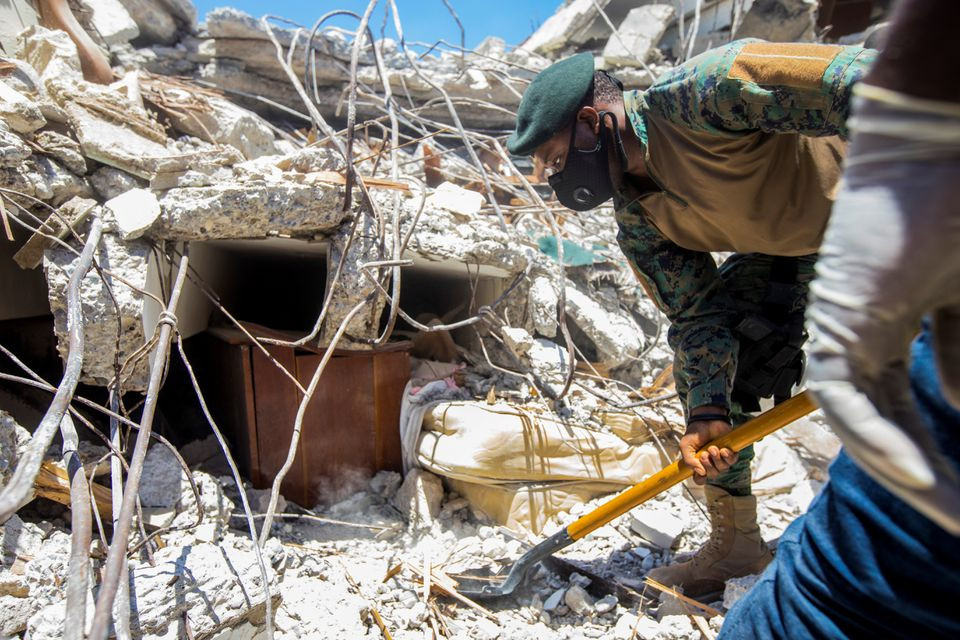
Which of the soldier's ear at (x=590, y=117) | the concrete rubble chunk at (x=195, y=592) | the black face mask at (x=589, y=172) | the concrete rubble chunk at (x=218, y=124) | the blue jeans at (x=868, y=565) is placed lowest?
the concrete rubble chunk at (x=195, y=592)

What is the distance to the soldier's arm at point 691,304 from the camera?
1812mm

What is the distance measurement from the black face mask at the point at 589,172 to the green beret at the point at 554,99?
7cm

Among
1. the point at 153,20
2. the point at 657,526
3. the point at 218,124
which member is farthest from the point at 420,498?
the point at 153,20

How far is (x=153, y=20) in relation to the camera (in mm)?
5367

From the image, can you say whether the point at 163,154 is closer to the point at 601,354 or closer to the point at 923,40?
the point at 601,354

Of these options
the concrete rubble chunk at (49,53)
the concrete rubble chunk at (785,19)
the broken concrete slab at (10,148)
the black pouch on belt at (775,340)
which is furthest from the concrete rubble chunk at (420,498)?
the concrete rubble chunk at (785,19)

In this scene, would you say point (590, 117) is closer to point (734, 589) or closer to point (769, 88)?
point (769, 88)

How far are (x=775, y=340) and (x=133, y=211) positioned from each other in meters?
2.48

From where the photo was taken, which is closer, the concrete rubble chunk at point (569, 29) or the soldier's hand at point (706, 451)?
the soldier's hand at point (706, 451)

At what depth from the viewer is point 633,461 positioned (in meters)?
2.63

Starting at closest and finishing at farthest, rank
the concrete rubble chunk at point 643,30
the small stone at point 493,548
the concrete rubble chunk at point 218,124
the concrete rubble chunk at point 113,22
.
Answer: the small stone at point 493,548 < the concrete rubble chunk at point 218,124 < the concrete rubble chunk at point 113,22 < the concrete rubble chunk at point 643,30

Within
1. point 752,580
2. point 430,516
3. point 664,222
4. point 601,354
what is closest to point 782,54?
point 664,222

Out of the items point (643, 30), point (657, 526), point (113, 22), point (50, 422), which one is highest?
point (643, 30)

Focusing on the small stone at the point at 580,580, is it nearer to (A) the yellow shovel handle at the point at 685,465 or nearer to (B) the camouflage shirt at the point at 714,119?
(A) the yellow shovel handle at the point at 685,465
